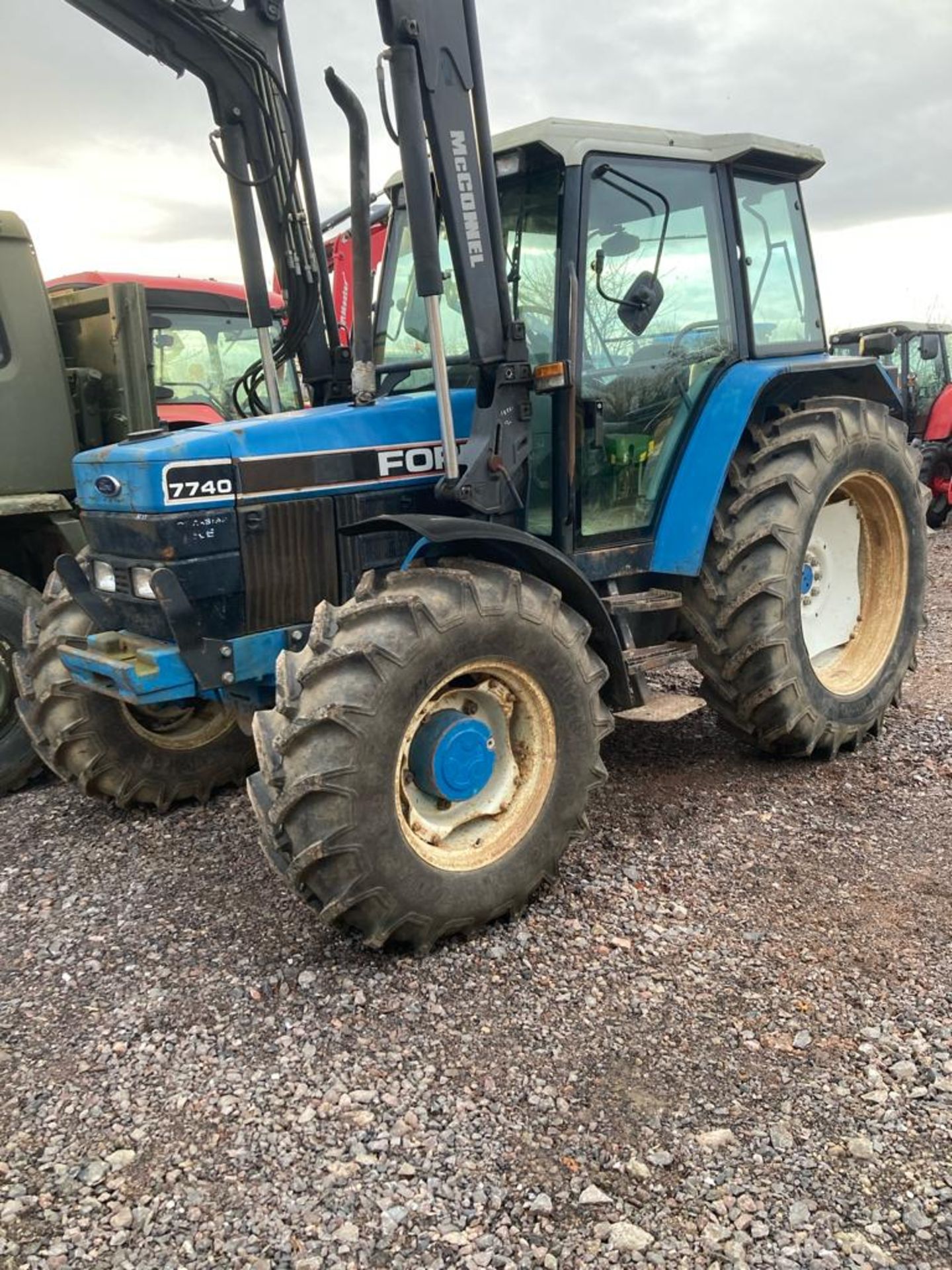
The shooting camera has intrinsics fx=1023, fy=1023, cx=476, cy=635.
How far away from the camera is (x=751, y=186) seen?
4.22 m

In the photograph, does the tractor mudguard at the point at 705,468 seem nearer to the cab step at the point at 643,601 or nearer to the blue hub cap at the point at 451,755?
the cab step at the point at 643,601

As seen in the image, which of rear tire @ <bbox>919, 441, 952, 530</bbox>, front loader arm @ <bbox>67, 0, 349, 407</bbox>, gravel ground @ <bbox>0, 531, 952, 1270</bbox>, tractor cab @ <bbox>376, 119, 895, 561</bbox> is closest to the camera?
gravel ground @ <bbox>0, 531, 952, 1270</bbox>

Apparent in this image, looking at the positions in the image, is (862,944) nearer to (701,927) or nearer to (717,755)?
(701,927)

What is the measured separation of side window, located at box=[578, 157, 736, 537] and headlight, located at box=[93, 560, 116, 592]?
5.49 feet

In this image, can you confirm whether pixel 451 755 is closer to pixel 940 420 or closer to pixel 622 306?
pixel 622 306

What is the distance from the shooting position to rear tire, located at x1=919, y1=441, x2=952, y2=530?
1178cm

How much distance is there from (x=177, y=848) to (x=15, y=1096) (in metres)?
1.40

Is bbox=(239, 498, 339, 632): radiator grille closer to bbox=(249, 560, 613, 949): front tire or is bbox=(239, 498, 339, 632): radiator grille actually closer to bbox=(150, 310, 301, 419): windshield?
bbox=(249, 560, 613, 949): front tire

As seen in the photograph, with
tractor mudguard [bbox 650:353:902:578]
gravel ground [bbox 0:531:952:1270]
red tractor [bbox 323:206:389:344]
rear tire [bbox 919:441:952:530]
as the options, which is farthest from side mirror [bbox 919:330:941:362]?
gravel ground [bbox 0:531:952:1270]

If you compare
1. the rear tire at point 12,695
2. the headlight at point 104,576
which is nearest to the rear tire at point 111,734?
the headlight at point 104,576

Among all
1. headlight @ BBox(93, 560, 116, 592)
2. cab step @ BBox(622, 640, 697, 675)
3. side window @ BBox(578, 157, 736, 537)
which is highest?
side window @ BBox(578, 157, 736, 537)

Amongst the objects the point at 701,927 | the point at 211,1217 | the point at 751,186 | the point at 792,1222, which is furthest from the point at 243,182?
the point at 792,1222

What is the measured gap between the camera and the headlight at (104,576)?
11.3 feet

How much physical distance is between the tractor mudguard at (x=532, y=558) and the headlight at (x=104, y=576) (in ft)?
2.65
